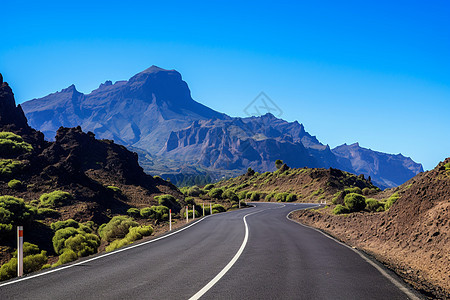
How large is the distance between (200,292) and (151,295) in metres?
0.88

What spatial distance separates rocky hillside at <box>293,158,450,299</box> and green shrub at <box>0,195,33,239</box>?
62.0 ft

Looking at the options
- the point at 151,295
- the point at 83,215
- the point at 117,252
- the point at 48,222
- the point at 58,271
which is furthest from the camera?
the point at 83,215

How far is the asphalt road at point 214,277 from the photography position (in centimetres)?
673

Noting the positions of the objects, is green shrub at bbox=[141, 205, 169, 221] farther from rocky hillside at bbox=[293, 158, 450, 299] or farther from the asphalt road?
the asphalt road

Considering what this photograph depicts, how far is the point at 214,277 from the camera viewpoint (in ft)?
26.5

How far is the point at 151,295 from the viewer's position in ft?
21.6

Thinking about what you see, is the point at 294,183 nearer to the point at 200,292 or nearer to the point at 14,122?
the point at 14,122

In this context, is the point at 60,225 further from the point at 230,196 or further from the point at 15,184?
the point at 230,196

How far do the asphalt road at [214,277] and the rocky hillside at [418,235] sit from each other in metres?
1.33

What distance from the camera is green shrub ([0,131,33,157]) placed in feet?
131

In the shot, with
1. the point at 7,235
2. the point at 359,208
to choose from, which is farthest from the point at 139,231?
the point at 359,208

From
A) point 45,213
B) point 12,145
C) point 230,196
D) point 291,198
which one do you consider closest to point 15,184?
point 45,213

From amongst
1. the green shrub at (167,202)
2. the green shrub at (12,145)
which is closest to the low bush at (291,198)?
the green shrub at (167,202)

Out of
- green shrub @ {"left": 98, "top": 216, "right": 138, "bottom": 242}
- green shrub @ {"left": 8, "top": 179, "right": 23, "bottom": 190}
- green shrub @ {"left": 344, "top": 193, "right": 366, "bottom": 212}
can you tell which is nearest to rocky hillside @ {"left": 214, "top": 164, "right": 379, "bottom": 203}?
green shrub @ {"left": 344, "top": 193, "right": 366, "bottom": 212}
